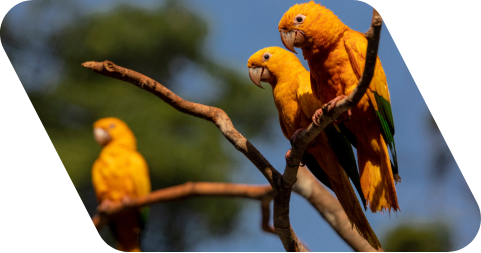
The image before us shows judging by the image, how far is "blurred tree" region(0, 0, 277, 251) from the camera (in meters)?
2.21

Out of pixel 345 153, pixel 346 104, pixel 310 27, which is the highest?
pixel 310 27

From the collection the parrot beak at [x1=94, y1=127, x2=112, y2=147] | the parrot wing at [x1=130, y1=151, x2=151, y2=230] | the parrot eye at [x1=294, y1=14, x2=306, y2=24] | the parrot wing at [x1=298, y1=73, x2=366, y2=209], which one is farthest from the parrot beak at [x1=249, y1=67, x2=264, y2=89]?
the parrot beak at [x1=94, y1=127, x2=112, y2=147]

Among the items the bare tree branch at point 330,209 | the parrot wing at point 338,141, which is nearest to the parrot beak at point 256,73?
the parrot wing at point 338,141

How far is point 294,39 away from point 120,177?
1.68 meters

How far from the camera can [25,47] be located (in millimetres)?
2004

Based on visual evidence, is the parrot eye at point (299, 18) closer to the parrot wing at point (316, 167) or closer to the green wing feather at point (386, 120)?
the green wing feather at point (386, 120)

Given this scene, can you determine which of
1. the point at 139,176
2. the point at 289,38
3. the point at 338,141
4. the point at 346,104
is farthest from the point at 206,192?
the point at 346,104

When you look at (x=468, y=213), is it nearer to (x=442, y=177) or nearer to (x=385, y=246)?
(x=442, y=177)

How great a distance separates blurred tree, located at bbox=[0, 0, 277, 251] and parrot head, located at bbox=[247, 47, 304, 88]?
2.41 ft

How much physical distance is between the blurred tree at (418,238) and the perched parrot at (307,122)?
2.82 feet

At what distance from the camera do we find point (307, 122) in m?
1.59

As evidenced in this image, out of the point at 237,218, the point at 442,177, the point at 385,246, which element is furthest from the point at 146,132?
the point at 442,177

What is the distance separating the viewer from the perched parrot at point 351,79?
1415 mm

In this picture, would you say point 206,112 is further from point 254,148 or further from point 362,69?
point 362,69
